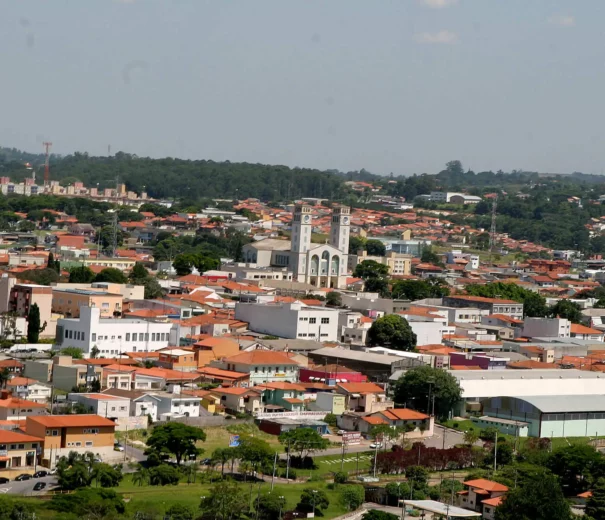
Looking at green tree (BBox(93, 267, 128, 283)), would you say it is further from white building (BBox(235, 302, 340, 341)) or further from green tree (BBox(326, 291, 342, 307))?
white building (BBox(235, 302, 340, 341))

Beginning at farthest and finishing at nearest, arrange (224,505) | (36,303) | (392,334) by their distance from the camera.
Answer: (392,334), (36,303), (224,505)

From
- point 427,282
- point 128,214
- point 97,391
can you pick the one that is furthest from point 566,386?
point 128,214

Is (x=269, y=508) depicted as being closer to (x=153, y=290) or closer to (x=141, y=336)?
(x=141, y=336)

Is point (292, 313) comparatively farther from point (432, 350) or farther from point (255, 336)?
point (432, 350)

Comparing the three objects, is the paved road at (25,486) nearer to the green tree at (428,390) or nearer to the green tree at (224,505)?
the green tree at (224,505)

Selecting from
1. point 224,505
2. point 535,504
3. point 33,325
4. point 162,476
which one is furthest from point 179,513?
point 33,325

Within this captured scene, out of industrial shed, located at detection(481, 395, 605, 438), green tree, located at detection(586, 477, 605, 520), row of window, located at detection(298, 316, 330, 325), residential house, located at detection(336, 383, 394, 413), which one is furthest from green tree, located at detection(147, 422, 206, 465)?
row of window, located at detection(298, 316, 330, 325)
